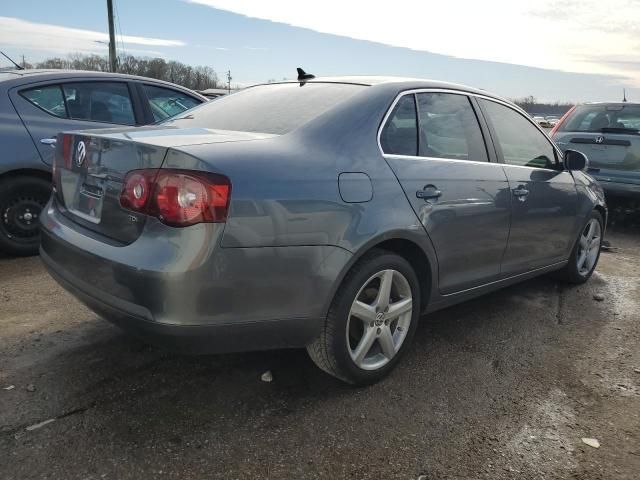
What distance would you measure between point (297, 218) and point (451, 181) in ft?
3.87

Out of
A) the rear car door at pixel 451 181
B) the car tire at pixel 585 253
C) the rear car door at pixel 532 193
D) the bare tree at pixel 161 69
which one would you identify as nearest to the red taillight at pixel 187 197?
the rear car door at pixel 451 181

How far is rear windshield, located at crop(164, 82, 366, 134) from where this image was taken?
2.79 meters

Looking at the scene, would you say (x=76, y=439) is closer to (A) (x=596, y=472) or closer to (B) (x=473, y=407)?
(B) (x=473, y=407)

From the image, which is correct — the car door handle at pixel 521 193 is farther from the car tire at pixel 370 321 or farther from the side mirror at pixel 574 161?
the car tire at pixel 370 321

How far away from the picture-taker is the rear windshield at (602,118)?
7.20 m

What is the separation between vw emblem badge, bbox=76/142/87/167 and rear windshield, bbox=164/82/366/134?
57 centimetres

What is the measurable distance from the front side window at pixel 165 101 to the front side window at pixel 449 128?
315 centimetres

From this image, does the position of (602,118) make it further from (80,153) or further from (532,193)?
(80,153)

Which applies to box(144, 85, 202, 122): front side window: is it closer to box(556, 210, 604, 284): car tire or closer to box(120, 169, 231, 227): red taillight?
box(120, 169, 231, 227): red taillight

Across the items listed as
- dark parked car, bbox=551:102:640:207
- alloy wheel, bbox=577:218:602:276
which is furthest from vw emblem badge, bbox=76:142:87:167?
dark parked car, bbox=551:102:640:207

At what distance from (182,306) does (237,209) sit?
0.44 m

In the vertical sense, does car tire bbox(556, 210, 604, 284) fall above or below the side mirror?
below

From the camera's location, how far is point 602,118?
745 centimetres

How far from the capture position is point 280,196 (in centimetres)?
230
